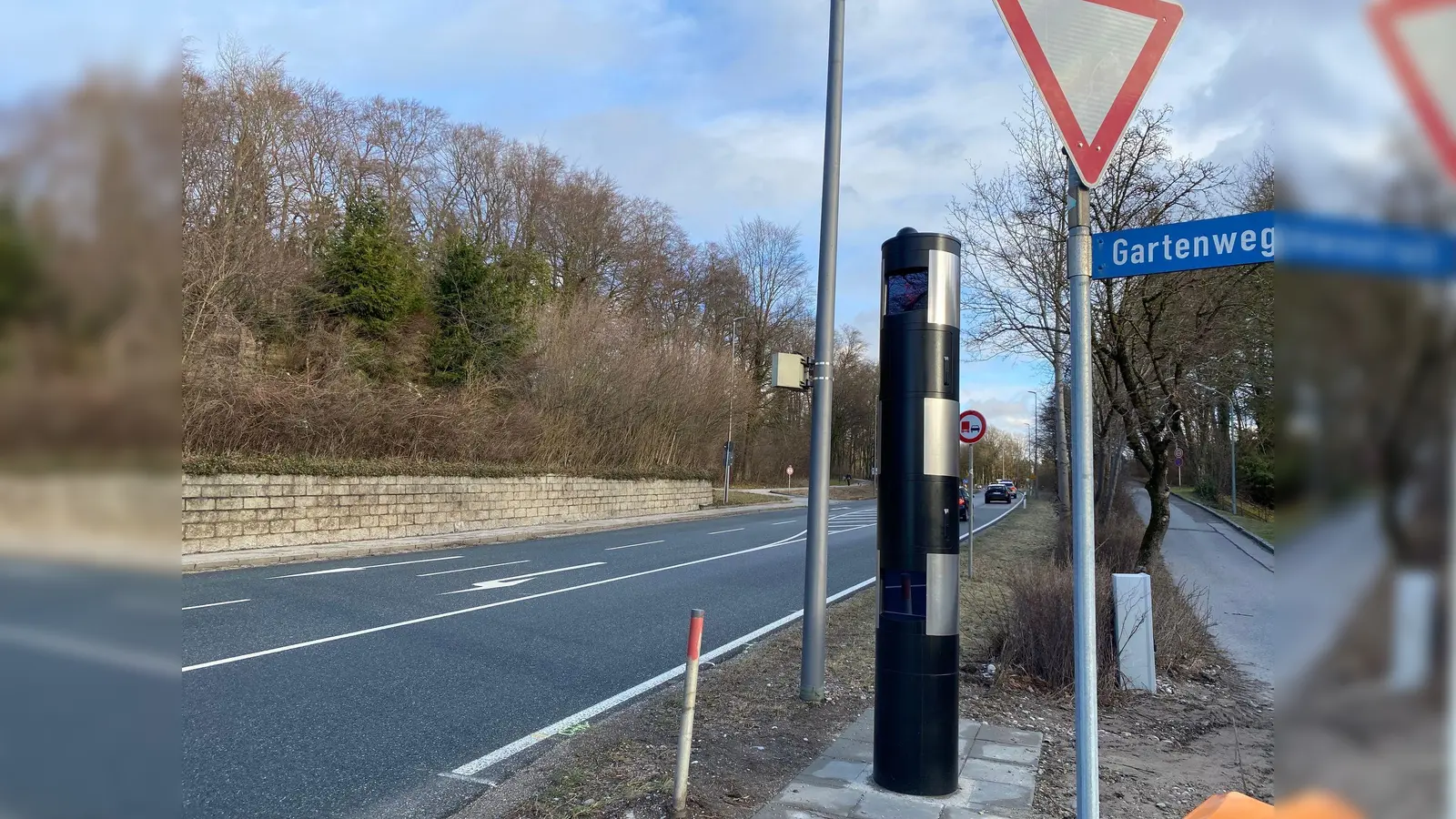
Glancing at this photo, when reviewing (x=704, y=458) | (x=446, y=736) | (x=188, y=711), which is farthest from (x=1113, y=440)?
(x=704, y=458)

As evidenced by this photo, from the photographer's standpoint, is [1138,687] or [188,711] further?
[1138,687]

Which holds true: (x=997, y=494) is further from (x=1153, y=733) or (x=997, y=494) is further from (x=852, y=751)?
(x=852, y=751)

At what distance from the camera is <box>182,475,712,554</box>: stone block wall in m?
15.1

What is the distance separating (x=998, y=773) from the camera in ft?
14.7

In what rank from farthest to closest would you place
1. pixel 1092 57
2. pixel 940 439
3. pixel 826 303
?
pixel 826 303 → pixel 940 439 → pixel 1092 57

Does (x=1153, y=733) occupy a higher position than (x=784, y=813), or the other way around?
(x=784, y=813)

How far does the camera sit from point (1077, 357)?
A: 273 cm
